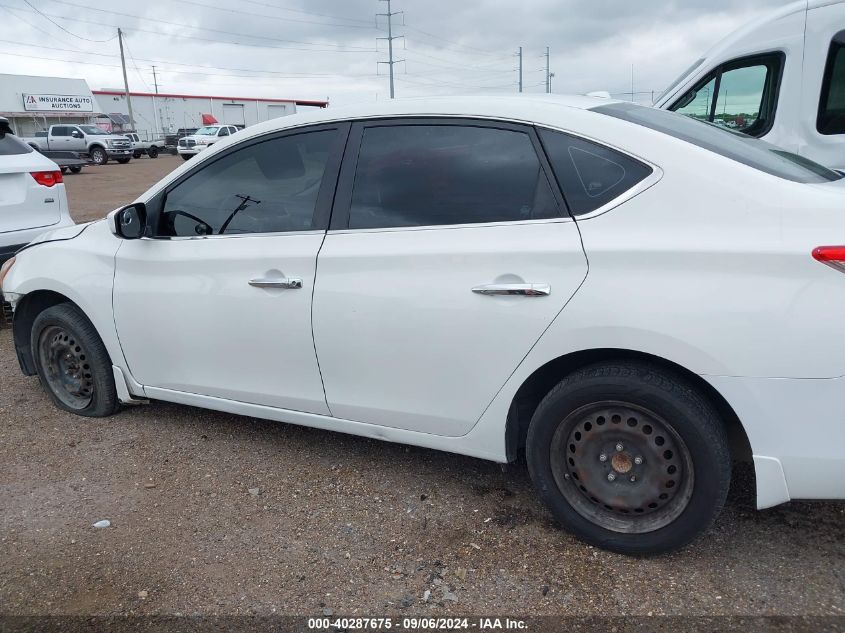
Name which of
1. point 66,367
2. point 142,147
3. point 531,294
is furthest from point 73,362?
point 142,147

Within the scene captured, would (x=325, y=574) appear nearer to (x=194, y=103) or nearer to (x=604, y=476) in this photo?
(x=604, y=476)

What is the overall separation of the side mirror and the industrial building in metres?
36.1

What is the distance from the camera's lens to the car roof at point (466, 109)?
2756 millimetres

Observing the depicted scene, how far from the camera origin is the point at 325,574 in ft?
8.80

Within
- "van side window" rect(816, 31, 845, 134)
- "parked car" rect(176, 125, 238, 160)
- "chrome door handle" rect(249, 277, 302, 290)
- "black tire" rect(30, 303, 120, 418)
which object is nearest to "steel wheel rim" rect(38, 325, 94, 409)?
"black tire" rect(30, 303, 120, 418)

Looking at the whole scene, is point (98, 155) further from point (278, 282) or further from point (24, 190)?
point (278, 282)

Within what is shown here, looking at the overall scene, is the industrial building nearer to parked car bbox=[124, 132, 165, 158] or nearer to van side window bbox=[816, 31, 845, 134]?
parked car bbox=[124, 132, 165, 158]

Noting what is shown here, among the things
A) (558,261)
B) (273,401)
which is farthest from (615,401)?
(273,401)

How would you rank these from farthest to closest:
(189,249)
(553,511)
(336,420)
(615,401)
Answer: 1. (189,249)
2. (336,420)
3. (553,511)
4. (615,401)

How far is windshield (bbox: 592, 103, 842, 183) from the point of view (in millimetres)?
2568

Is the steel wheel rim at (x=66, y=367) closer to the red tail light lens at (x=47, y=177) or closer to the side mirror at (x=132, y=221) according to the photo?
the side mirror at (x=132, y=221)

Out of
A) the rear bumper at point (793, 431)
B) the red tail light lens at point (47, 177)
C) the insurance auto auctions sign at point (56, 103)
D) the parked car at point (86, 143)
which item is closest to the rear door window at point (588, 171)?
the rear bumper at point (793, 431)

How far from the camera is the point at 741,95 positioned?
6.80 meters

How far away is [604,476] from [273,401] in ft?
5.24
